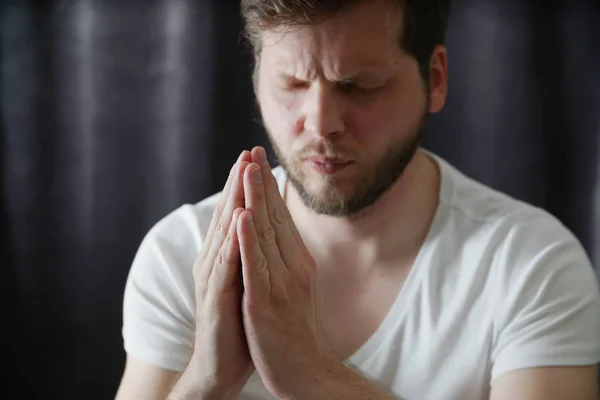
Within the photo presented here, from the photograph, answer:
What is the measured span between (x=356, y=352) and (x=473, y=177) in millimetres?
593

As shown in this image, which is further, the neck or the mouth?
the neck

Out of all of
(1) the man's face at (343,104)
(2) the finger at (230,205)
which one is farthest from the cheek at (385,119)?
(2) the finger at (230,205)

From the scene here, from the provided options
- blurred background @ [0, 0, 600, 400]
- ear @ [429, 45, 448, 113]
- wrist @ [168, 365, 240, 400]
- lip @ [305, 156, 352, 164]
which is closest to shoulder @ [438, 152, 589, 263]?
ear @ [429, 45, 448, 113]

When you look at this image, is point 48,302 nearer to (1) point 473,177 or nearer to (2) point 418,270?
(2) point 418,270

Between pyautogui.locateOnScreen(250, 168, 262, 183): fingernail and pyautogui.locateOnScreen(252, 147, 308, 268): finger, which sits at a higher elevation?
pyautogui.locateOnScreen(250, 168, 262, 183): fingernail

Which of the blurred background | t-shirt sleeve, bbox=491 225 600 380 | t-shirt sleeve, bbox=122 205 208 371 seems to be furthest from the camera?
the blurred background

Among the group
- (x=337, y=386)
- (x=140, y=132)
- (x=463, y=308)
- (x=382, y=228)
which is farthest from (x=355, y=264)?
(x=140, y=132)

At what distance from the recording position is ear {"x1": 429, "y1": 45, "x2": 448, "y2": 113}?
1142 mm

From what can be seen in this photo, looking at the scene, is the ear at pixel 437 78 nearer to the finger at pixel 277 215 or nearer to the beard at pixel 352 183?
the beard at pixel 352 183

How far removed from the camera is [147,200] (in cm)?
147

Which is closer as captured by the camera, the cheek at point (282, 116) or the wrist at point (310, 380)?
the wrist at point (310, 380)

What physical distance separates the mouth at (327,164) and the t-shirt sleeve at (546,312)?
27 centimetres

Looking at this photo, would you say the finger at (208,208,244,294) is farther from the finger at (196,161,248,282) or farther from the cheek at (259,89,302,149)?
the cheek at (259,89,302,149)

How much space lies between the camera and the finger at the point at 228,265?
0.85m
